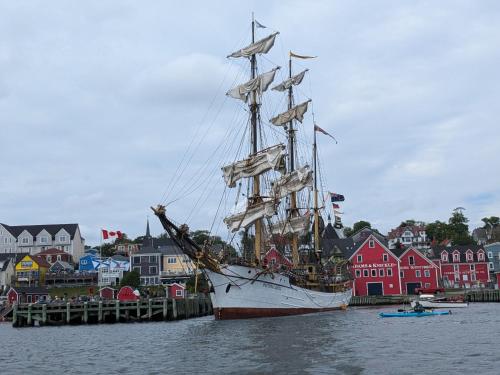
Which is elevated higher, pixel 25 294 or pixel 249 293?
pixel 25 294

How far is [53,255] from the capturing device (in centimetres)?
11938

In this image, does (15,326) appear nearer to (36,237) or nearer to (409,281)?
(409,281)

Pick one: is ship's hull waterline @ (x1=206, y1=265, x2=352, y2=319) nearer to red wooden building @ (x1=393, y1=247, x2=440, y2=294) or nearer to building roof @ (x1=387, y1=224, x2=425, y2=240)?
red wooden building @ (x1=393, y1=247, x2=440, y2=294)

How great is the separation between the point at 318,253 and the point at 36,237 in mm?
75776

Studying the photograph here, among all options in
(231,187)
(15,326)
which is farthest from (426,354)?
(15,326)

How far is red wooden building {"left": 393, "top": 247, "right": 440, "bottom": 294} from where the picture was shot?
87562mm

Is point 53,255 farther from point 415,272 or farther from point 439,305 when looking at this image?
point 439,305

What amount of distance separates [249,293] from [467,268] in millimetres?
60477

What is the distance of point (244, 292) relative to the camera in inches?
1944

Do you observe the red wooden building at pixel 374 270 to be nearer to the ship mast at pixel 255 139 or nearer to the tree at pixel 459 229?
the ship mast at pixel 255 139

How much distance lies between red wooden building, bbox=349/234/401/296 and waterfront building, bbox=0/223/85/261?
64.5 meters

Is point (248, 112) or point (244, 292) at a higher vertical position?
point (248, 112)

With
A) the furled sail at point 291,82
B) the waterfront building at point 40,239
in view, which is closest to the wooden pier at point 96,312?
the furled sail at point 291,82

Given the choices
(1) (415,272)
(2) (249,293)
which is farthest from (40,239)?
(2) (249,293)
